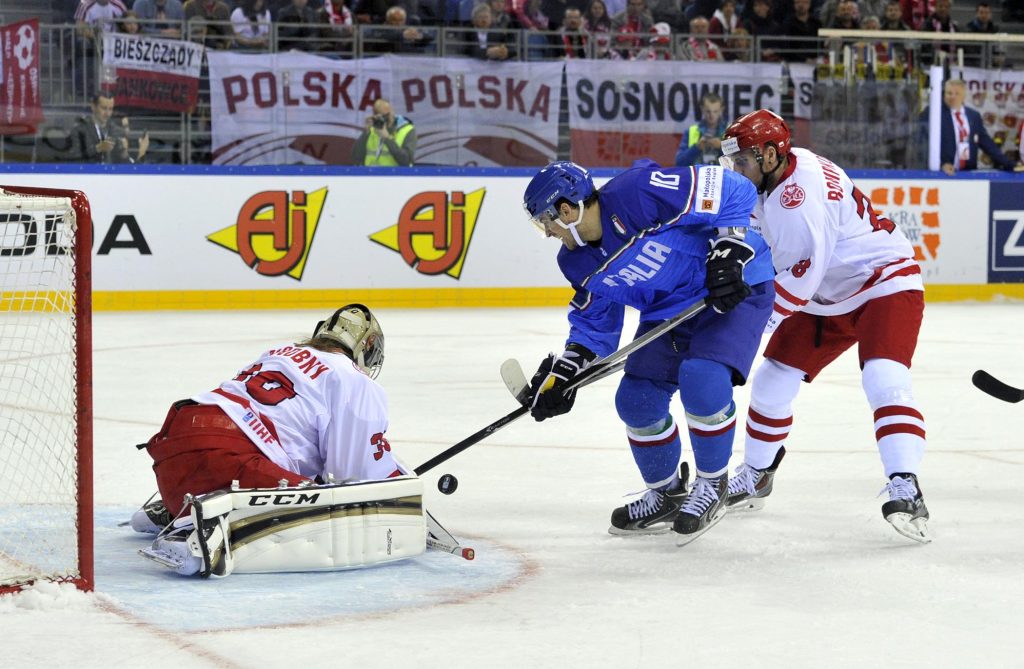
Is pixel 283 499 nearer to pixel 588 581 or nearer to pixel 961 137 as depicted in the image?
pixel 588 581

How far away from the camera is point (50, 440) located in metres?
4.44

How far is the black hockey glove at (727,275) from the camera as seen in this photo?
10.5ft

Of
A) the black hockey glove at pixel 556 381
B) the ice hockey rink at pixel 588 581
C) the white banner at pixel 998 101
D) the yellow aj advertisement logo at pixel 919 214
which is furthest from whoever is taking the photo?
the white banner at pixel 998 101

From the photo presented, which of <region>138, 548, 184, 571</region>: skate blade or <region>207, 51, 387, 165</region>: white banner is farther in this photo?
<region>207, 51, 387, 165</region>: white banner

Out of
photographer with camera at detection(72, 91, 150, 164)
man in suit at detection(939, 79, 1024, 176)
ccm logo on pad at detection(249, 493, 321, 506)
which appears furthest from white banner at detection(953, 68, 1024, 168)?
ccm logo on pad at detection(249, 493, 321, 506)

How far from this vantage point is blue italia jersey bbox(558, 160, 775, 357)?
130 inches

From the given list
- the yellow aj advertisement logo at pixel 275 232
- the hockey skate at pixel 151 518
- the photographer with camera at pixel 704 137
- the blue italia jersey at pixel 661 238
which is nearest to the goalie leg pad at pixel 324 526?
the hockey skate at pixel 151 518

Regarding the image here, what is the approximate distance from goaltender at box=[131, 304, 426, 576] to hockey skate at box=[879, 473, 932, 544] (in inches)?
42.4

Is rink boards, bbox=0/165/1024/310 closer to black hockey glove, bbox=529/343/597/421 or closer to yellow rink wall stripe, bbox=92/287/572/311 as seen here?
yellow rink wall stripe, bbox=92/287/572/311

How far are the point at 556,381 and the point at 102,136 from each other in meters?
6.47

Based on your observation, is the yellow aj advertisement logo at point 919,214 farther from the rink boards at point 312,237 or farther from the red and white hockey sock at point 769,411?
the red and white hockey sock at point 769,411

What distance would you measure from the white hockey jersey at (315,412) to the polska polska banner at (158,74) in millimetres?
6593

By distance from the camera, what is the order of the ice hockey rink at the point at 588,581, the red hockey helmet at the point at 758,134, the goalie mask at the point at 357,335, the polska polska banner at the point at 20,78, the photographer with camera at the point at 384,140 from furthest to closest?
the photographer with camera at the point at 384,140 → the polska polska banner at the point at 20,78 → the red hockey helmet at the point at 758,134 → the goalie mask at the point at 357,335 → the ice hockey rink at the point at 588,581

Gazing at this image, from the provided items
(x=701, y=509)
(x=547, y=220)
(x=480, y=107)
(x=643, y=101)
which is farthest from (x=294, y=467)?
(x=643, y=101)
